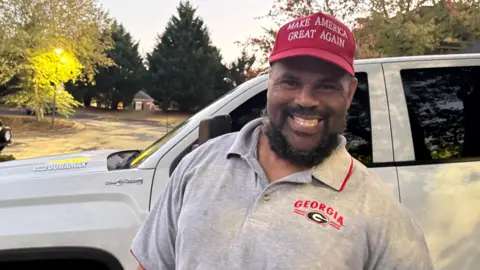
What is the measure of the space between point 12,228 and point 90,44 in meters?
24.7

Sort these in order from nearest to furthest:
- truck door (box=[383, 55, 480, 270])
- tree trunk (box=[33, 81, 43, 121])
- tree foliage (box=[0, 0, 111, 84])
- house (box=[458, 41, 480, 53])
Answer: truck door (box=[383, 55, 480, 270])
house (box=[458, 41, 480, 53])
tree foliage (box=[0, 0, 111, 84])
tree trunk (box=[33, 81, 43, 121])

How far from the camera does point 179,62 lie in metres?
37.1

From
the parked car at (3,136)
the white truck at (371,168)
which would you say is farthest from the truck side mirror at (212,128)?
the parked car at (3,136)

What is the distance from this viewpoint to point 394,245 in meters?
1.33

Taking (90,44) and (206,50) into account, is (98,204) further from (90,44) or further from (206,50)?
(206,50)

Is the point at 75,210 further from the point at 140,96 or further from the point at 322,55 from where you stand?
the point at 140,96

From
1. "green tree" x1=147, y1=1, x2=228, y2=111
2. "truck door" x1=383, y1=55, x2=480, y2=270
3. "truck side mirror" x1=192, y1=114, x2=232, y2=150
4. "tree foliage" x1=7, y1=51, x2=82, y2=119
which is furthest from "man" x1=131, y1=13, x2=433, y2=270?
"green tree" x1=147, y1=1, x2=228, y2=111

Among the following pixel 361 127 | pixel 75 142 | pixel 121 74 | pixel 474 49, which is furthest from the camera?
pixel 121 74

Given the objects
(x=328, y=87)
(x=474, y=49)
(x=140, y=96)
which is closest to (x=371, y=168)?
(x=328, y=87)

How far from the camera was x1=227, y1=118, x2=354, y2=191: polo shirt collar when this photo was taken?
1.41 meters

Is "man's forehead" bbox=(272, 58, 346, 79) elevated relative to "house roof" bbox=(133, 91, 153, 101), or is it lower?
elevated

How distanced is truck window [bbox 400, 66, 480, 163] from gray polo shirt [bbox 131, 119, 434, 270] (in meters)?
1.40

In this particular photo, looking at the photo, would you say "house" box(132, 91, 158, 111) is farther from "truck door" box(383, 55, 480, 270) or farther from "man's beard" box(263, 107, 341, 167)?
"man's beard" box(263, 107, 341, 167)

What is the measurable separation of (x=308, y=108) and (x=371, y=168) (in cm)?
128
